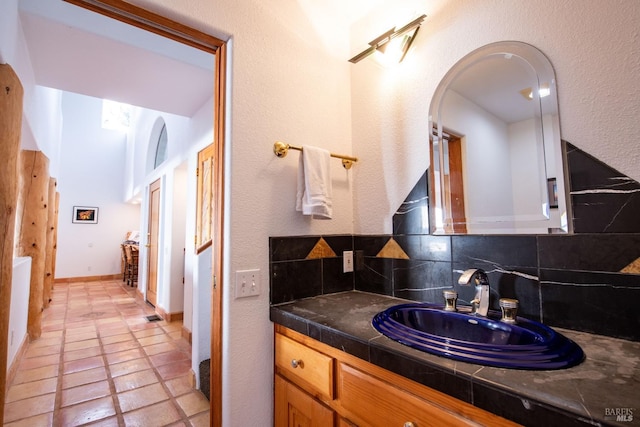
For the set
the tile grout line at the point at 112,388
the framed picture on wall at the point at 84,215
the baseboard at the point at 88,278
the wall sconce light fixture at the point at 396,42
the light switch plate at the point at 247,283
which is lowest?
the tile grout line at the point at 112,388

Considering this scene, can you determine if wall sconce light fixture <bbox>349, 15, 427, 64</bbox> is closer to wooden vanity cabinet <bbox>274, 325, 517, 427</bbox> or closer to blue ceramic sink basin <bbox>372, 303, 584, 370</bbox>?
blue ceramic sink basin <bbox>372, 303, 584, 370</bbox>

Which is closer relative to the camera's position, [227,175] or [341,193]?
[227,175]

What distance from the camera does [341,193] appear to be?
1.64 m

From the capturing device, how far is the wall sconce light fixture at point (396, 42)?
4.50 ft

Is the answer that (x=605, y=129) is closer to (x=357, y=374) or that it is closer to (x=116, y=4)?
(x=357, y=374)

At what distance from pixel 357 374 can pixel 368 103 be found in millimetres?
1317

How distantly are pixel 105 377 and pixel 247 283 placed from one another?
2033 millimetres

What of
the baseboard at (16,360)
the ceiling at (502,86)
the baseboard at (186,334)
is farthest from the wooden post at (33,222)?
the ceiling at (502,86)

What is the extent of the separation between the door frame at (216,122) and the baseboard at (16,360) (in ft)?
5.94

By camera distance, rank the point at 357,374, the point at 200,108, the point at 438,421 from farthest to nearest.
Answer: the point at 200,108 → the point at 357,374 → the point at 438,421

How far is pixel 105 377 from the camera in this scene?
234 cm

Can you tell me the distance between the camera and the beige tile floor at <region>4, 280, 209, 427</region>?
6.12 feet

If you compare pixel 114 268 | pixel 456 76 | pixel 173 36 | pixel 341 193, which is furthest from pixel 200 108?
pixel 114 268

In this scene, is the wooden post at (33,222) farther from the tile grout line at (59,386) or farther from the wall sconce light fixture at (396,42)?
the wall sconce light fixture at (396,42)
